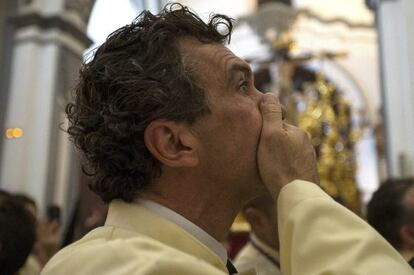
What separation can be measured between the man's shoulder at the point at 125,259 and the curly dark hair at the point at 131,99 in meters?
0.15

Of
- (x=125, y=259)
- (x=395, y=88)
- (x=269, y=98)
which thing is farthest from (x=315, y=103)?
(x=125, y=259)

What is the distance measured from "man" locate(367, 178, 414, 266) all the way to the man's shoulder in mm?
1344

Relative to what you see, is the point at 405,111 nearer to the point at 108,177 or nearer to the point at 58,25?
the point at 58,25

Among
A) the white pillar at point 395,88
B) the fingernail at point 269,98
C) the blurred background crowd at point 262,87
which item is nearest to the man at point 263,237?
the blurred background crowd at point 262,87

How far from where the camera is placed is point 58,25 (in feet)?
15.0

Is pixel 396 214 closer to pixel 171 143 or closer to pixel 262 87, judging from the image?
pixel 171 143

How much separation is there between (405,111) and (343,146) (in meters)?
4.56

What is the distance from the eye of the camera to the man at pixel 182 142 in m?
0.96

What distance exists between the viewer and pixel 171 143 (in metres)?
1.02

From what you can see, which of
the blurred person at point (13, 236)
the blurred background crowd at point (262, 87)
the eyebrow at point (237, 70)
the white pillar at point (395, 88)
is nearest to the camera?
the eyebrow at point (237, 70)

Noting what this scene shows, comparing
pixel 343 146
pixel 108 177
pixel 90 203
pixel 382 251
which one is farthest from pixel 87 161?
pixel 343 146

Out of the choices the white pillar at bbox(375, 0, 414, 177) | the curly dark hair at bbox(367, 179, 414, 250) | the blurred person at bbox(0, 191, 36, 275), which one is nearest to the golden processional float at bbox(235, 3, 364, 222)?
the white pillar at bbox(375, 0, 414, 177)

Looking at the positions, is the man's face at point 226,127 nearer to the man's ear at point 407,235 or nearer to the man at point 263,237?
the man at point 263,237

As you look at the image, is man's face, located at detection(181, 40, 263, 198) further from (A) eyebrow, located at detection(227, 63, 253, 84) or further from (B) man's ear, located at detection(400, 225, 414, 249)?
(B) man's ear, located at detection(400, 225, 414, 249)
